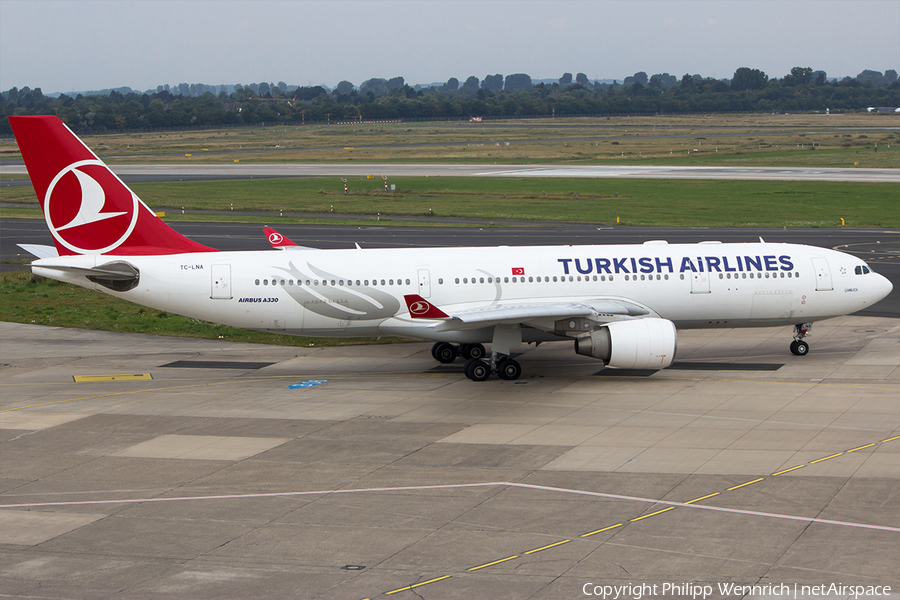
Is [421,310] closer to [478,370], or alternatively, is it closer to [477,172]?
[478,370]

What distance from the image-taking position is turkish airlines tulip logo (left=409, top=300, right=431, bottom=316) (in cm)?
3033

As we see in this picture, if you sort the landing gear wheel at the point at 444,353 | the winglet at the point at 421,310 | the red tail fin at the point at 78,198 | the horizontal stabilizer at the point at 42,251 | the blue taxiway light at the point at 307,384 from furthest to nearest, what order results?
1. the landing gear wheel at the point at 444,353
2. the horizontal stabilizer at the point at 42,251
3. the blue taxiway light at the point at 307,384
4. the red tail fin at the point at 78,198
5. the winglet at the point at 421,310

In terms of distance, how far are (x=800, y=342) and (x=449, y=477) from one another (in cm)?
1952

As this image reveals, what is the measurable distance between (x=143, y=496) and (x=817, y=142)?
518 feet

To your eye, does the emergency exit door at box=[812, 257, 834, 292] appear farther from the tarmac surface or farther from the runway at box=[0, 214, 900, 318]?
the runway at box=[0, 214, 900, 318]

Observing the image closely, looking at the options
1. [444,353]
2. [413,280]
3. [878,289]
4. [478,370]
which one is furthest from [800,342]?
[413,280]

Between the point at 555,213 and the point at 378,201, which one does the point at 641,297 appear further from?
the point at 378,201

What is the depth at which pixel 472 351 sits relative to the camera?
3650 cm

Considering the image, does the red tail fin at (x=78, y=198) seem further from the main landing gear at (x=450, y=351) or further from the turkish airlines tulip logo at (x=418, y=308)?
the main landing gear at (x=450, y=351)

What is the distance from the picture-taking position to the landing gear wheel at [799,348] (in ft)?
120

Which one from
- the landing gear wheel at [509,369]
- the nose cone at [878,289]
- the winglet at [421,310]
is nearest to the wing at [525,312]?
the winglet at [421,310]

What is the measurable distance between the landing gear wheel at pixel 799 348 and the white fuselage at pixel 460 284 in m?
1.14

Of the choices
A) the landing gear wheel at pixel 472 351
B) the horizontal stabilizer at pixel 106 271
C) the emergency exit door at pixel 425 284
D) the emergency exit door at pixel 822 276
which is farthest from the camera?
the landing gear wheel at pixel 472 351

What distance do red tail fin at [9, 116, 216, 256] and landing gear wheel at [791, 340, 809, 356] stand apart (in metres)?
25.0
